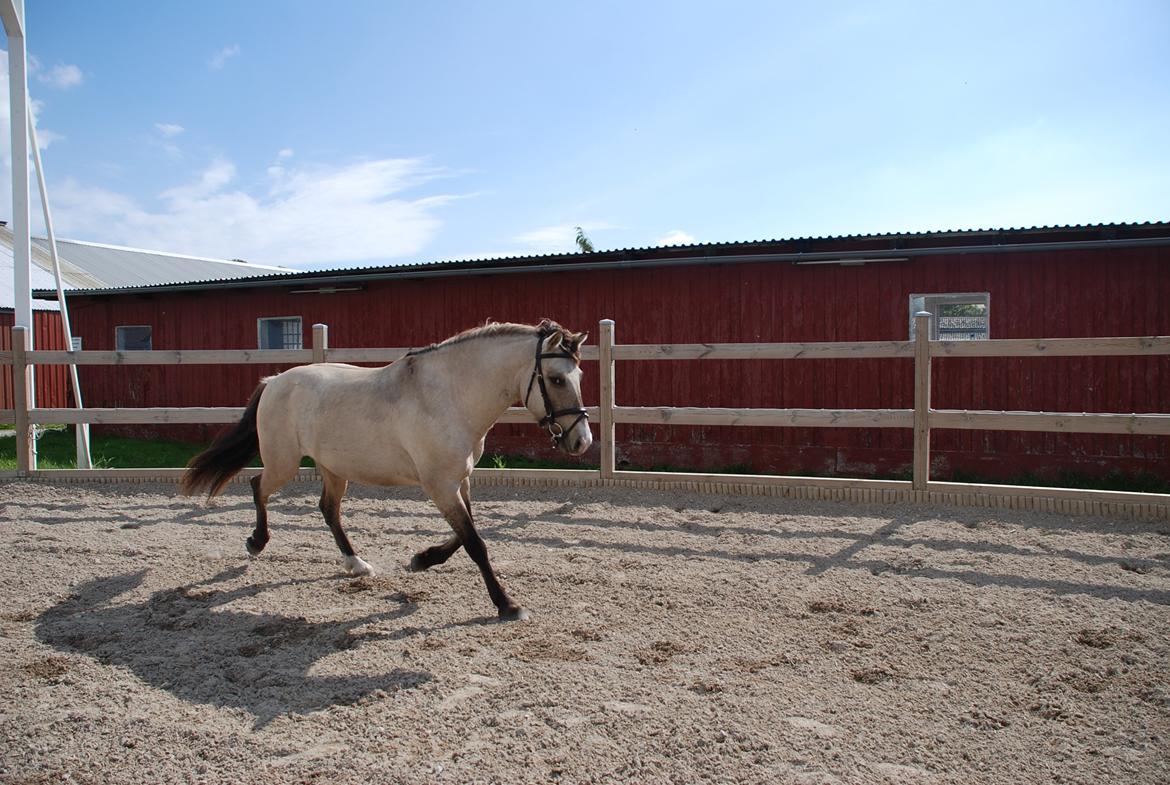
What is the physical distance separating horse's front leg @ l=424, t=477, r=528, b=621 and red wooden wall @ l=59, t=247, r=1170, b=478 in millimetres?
3971

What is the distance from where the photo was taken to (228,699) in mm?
2965

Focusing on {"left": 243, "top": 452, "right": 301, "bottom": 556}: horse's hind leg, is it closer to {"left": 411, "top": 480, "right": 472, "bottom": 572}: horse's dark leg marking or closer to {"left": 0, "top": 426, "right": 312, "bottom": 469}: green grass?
{"left": 411, "top": 480, "right": 472, "bottom": 572}: horse's dark leg marking

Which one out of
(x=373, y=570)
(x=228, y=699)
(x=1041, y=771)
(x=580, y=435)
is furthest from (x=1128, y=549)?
(x=228, y=699)

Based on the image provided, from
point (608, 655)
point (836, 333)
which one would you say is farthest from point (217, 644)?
point (836, 333)

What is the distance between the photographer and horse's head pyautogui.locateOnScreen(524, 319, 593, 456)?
392 cm

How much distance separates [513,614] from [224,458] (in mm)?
2556

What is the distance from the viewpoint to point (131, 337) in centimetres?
1402

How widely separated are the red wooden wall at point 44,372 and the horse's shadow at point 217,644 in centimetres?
1544

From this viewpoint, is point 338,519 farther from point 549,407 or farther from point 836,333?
point 836,333

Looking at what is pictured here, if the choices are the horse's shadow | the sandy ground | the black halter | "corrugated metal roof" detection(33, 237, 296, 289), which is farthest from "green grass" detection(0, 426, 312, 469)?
"corrugated metal roof" detection(33, 237, 296, 289)

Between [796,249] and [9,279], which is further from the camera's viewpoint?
[9,279]

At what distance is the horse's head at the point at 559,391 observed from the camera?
154 inches

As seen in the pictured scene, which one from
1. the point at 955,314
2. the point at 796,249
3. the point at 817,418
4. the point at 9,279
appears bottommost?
the point at 817,418

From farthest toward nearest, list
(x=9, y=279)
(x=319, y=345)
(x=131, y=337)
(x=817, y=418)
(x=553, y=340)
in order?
(x=9, y=279), (x=131, y=337), (x=319, y=345), (x=817, y=418), (x=553, y=340)
